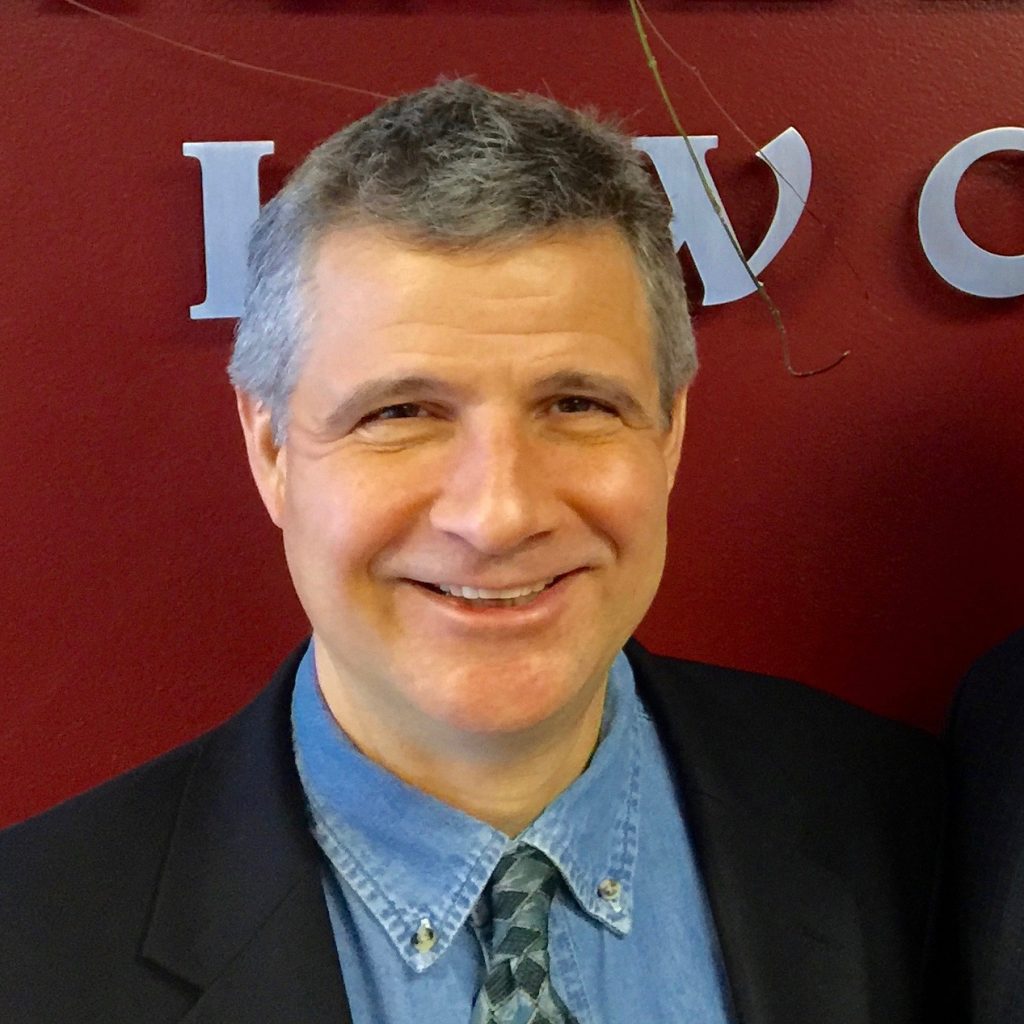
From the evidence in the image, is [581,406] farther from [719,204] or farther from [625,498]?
[719,204]

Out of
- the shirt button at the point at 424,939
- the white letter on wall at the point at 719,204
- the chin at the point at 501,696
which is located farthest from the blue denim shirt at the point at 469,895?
the white letter on wall at the point at 719,204

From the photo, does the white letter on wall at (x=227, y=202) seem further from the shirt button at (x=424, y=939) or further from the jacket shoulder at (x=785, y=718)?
the shirt button at (x=424, y=939)

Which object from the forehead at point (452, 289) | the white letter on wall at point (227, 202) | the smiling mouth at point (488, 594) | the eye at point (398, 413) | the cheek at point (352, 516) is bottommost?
the smiling mouth at point (488, 594)

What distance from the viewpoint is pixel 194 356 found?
1.44 m

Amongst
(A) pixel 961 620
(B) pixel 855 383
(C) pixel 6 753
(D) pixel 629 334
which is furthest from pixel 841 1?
(C) pixel 6 753

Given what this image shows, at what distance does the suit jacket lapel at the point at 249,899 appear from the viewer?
3.18ft

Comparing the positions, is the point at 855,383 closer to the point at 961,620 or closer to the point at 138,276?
the point at 961,620

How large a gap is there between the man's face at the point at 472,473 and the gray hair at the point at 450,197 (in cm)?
2

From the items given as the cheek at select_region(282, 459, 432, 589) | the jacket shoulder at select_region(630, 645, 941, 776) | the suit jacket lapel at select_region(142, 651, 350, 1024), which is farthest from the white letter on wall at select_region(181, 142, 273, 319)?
the jacket shoulder at select_region(630, 645, 941, 776)

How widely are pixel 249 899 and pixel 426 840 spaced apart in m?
0.18

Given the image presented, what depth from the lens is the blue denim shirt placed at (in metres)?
1.02

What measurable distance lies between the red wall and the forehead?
0.52 meters

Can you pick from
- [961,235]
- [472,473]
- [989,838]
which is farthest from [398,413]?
[961,235]

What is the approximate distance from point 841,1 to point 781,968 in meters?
1.30
